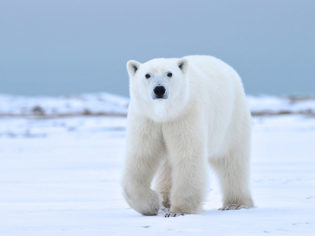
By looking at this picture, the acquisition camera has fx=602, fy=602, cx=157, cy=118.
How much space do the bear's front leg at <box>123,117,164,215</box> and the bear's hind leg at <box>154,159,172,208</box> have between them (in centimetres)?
47

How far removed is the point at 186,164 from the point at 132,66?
79 cm

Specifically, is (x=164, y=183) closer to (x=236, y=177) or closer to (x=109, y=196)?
(x=236, y=177)

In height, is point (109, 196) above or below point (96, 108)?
below

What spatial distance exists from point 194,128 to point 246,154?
1.06 metres

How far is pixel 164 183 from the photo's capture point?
4.63m

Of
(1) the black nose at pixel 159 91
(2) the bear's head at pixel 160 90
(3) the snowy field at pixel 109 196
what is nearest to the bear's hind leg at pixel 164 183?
(3) the snowy field at pixel 109 196

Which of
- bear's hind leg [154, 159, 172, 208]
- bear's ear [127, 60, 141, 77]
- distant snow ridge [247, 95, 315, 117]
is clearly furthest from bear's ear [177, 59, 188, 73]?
distant snow ridge [247, 95, 315, 117]

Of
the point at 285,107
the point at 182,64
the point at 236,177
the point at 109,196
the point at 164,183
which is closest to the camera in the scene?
the point at 182,64

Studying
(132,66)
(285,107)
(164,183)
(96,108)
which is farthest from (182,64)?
(96,108)

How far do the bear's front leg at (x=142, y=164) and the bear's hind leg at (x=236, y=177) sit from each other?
902 millimetres

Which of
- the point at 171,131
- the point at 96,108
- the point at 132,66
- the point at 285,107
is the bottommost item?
the point at 171,131

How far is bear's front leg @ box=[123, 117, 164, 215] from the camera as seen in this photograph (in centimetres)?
401

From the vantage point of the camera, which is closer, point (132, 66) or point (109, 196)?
point (132, 66)

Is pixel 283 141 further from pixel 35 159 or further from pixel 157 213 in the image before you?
pixel 157 213
